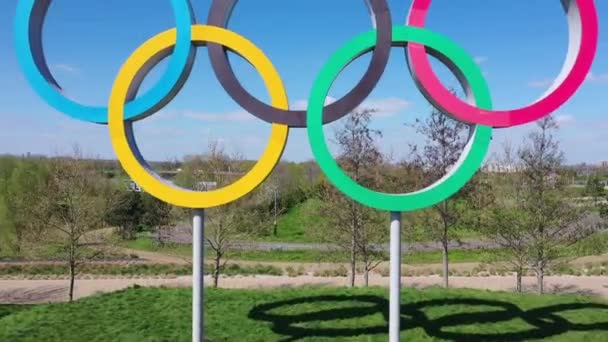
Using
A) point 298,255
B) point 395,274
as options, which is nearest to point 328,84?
point 395,274

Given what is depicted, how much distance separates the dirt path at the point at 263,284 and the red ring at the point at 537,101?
17131mm

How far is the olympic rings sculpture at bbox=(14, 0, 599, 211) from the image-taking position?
978cm

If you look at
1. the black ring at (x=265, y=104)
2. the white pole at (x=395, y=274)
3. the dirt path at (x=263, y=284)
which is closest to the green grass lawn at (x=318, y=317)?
the white pole at (x=395, y=274)

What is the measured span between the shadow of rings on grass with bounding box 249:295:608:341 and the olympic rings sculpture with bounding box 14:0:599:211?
4.41 metres

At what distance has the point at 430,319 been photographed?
13320 mm

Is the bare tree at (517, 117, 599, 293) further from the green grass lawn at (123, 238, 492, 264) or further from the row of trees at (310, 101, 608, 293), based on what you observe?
the green grass lawn at (123, 238, 492, 264)

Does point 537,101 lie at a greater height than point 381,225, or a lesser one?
greater

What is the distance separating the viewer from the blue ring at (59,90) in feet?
32.3

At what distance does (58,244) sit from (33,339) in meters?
13.7

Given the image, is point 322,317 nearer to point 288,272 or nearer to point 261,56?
point 261,56

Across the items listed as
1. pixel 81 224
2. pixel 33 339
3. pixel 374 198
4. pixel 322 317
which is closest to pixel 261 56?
pixel 374 198

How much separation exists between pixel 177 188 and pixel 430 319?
24.6 ft

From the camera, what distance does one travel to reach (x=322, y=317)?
44.2ft

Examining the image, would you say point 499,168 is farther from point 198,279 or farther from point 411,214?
point 198,279
